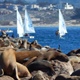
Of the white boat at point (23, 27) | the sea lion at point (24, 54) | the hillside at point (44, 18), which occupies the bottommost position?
the hillside at point (44, 18)

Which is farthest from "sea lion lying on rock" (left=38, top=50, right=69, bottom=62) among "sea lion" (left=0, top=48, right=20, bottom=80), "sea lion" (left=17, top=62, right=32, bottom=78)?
"sea lion" (left=0, top=48, right=20, bottom=80)

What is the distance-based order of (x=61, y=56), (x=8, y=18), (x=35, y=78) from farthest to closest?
(x=8, y=18) → (x=61, y=56) → (x=35, y=78)

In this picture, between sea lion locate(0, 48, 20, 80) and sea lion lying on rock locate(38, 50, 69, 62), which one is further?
sea lion lying on rock locate(38, 50, 69, 62)

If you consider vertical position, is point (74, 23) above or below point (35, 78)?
below

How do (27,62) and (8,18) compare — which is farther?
(8,18)

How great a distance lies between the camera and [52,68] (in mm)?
11422

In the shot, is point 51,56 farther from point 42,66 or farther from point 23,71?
point 23,71

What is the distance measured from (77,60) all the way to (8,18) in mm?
151537

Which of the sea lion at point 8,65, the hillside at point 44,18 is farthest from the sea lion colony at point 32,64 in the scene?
the hillside at point 44,18

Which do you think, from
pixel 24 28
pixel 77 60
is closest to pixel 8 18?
pixel 24 28

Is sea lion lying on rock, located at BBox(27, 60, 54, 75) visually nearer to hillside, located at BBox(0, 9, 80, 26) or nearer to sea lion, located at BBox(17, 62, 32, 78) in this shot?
sea lion, located at BBox(17, 62, 32, 78)

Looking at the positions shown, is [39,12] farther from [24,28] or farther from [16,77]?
[16,77]

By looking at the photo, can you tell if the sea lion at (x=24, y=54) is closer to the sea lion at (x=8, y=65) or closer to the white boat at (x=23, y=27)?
the sea lion at (x=8, y=65)

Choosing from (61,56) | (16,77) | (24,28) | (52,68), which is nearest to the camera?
(16,77)
